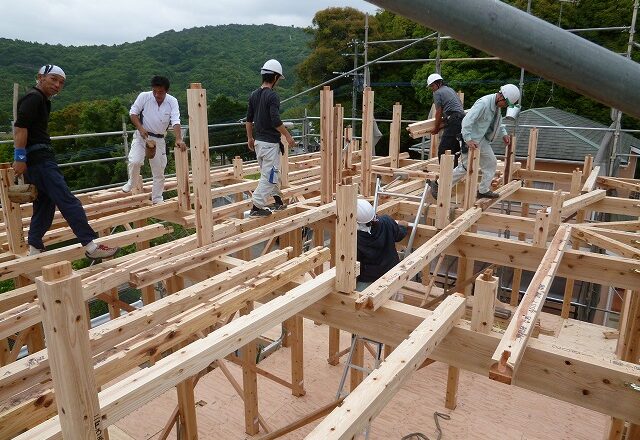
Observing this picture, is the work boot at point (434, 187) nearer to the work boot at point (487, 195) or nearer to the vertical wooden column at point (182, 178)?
the work boot at point (487, 195)

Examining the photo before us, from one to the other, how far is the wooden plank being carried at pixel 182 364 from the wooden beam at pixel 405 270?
0.36m

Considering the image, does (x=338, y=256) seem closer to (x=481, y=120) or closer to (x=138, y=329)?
(x=138, y=329)

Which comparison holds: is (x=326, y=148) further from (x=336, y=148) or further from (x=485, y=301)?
(x=485, y=301)

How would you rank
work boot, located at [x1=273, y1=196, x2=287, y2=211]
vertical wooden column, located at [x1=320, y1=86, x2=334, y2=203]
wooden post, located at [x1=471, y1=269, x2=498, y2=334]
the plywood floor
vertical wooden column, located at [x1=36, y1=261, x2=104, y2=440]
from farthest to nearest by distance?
vertical wooden column, located at [x1=320, y1=86, x2=334, y2=203], work boot, located at [x1=273, y1=196, x2=287, y2=211], the plywood floor, wooden post, located at [x1=471, y1=269, x2=498, y2=334], vertical wooden column, located at [x1=36, y1=261, x2=104, y2=440]

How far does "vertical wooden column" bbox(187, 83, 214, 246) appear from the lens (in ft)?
12.3

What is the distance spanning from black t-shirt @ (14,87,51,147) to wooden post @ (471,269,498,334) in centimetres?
357

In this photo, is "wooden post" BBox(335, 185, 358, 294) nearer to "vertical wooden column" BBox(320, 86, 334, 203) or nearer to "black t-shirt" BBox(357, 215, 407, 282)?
"black t-shirt" BBox(357, 215, 407, 282)

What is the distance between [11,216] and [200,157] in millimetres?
1749

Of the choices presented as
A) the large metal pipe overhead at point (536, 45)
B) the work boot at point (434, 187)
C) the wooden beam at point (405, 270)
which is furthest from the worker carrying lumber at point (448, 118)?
the large metal pipe overhead at point (536, 45)

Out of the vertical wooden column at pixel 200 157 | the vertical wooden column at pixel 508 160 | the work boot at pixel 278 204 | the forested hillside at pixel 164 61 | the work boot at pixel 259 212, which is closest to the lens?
the vertical wooden column at pixel 200 157

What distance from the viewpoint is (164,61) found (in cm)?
2966

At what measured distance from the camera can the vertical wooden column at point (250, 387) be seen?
4.90 metres

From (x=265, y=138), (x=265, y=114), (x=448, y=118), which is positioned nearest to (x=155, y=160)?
(x=265, y=138)

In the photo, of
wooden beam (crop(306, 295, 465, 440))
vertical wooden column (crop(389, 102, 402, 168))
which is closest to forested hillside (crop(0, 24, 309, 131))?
vertical wooden column (crop(389, 102, 402, 168))
